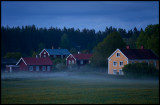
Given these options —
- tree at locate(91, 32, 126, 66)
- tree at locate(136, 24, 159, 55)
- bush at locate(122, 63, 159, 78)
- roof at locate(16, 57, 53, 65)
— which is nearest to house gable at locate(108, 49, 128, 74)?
tree at locate(91, 32, 126, 66)

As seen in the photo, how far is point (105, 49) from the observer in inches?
3287

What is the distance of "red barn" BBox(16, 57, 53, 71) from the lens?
251 feet

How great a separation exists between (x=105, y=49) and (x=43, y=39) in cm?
7250

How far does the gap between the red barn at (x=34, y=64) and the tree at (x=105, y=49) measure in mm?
12048

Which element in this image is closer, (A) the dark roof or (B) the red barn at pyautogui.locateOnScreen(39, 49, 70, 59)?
(A) the dark roof

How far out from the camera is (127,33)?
557 feet

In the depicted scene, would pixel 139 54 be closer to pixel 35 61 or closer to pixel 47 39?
pixel 35 61

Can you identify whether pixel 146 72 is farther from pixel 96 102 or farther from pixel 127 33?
pixel 127 33

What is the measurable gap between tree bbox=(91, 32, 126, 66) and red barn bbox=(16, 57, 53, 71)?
1205cm

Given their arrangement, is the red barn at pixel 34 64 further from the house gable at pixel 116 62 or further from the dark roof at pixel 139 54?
the dark roof at pixel 139 54

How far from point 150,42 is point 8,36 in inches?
3100

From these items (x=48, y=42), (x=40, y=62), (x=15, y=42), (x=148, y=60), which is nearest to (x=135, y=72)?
(x=148, y=60)

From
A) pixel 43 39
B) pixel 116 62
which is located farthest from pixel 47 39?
pixel 116 62

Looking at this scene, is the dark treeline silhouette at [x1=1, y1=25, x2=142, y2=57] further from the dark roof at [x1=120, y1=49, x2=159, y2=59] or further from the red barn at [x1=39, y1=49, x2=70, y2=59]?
the dark roof at [x1=120, y1=49, x2=159, y2=59]
